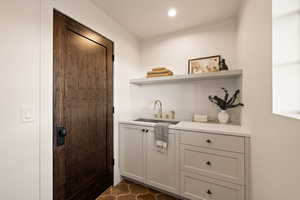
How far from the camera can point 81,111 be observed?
4.90 feet

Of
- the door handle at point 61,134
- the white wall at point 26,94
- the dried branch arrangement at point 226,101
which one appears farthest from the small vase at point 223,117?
the white wall at point 26,94

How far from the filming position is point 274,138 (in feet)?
2.51

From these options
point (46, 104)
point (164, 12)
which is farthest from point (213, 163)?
point (164, 12)

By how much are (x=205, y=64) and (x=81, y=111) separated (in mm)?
1959

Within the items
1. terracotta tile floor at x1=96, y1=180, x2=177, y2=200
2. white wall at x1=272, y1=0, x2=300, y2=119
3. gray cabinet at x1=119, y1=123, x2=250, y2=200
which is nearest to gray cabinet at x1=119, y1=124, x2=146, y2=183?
gray cabinet at x1=119, y1=123, x2=250, y2=200

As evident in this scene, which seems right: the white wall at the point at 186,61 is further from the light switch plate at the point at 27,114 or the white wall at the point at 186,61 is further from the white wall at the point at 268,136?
the light switch plate at the point at 27,114

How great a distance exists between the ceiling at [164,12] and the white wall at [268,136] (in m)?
0.77

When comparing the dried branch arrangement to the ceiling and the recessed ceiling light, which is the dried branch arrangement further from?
the recessed ceiling light

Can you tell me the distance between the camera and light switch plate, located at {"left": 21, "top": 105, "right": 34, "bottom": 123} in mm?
1030

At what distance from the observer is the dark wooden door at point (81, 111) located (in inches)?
49.9

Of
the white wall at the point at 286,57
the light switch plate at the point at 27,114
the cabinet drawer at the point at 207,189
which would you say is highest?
the white wall at the point at 286,57

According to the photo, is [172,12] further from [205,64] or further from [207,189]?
[207,189]

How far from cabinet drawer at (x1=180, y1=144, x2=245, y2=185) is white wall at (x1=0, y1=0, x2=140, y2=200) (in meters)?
1.45

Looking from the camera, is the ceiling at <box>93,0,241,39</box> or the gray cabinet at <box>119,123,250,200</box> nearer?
the gray cabinet at <box>119,123,250,200</box>
